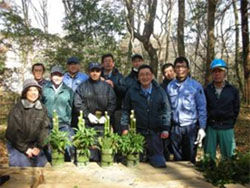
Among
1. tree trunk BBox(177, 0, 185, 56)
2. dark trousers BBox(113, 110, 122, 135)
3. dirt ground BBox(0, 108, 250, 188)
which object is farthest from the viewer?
tree trunk BBox(177, 0, 185, 56)

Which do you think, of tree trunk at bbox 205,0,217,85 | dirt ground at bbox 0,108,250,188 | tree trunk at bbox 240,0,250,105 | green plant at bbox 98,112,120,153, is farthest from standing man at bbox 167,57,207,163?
tree trunk at bbox 240,0,250,105

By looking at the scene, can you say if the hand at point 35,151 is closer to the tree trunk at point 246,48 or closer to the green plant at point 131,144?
the green plant at point 131,144

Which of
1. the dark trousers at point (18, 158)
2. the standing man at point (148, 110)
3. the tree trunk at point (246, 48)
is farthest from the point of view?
the tree trunk at point (246, 48)

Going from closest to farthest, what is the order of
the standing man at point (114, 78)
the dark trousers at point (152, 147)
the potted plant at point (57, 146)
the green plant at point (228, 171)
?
the green plant at point (228, 171)
the potted plant at point (57, 146)
the dark trousers at point (152, 147)
the standing man at point (114, 78)

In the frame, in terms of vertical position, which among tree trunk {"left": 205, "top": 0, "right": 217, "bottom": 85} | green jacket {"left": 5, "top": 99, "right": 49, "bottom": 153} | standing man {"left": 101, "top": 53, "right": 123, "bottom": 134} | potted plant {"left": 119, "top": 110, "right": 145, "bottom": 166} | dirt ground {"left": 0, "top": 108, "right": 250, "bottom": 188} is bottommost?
dirt ground {"left": 0, "top": 108, "right": 250, "bottom": 188}

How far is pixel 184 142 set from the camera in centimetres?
439

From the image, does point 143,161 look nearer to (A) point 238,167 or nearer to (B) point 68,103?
(A) point 238,167

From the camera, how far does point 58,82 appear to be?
180 inches

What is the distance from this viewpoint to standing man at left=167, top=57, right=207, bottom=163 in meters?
4.33

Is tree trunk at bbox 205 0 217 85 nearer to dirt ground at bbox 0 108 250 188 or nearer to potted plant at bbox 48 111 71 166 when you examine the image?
dirt ground at bbox 0 108 250 188

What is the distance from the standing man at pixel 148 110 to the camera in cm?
398

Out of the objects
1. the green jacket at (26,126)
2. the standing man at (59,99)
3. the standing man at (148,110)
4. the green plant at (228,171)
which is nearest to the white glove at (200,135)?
the standing man at (148,110)

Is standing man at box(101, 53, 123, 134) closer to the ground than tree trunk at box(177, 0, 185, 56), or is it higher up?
closer to the ground

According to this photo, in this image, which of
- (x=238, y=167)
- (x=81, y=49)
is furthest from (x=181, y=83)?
(x=81, y=49)
